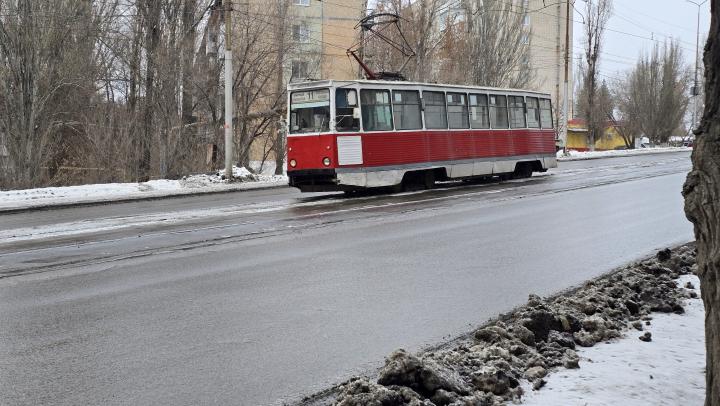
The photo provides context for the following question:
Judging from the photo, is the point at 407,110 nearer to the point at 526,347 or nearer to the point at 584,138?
the point at 526,347

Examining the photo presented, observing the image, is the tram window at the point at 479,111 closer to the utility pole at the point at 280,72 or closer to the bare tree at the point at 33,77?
the utility pole at the point at 280,72

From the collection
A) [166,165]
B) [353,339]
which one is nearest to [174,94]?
[166,165]

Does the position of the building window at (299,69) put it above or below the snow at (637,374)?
above

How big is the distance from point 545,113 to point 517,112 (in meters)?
2.43

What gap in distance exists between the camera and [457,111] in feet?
77.3

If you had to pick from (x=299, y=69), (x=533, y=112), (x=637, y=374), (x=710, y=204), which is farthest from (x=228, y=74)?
(x=710, y=204)

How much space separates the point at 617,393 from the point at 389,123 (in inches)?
658

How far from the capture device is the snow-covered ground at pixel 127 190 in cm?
1962

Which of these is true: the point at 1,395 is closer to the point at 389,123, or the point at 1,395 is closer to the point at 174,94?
the point at 389,123

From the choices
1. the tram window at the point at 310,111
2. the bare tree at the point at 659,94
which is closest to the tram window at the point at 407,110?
the tram window at the point at 310,111

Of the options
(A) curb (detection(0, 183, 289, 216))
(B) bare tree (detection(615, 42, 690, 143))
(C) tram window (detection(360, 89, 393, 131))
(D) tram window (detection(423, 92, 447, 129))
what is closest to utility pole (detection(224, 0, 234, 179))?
(A) curb (detection(0, 183, 289, 216))

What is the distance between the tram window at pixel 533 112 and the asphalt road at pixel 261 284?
34.7 feet

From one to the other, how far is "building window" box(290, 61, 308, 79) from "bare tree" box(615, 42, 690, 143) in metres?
42.9

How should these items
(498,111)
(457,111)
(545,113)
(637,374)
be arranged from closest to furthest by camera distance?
(637,374)
(457,111)
(498,111)
(545,113)
